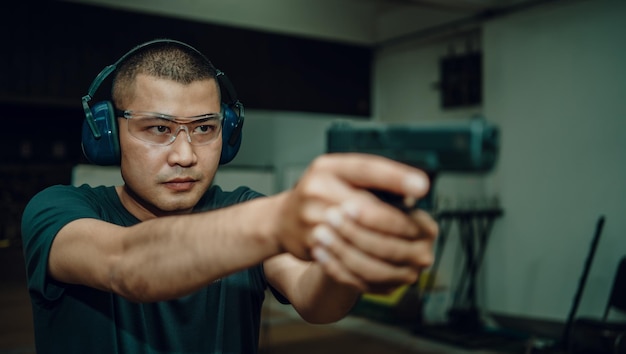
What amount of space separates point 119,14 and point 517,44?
2.98 m

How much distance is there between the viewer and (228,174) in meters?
4.00

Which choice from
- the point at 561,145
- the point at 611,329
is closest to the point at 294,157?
the point at 561,145

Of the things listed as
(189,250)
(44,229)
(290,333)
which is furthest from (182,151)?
(290,333)

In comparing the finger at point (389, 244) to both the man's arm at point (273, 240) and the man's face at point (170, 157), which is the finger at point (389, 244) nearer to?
the man's arm at point (273, 240)

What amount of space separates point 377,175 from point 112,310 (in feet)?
2.19

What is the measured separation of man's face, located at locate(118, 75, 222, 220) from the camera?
3.37ft

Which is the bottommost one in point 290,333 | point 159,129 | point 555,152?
point 290,333

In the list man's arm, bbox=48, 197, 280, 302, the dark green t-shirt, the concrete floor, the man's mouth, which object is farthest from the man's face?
the concrete floor

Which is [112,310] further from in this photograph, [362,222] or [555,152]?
[555,152]

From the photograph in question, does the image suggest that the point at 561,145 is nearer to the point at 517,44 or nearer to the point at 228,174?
the point at 517,44

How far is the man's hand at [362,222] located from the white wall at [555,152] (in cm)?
358

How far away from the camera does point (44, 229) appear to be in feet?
2.89

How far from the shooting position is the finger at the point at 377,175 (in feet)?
1.74

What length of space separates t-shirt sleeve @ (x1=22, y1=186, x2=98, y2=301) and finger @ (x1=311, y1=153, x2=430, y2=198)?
0.51 m
